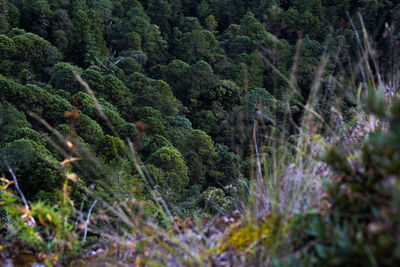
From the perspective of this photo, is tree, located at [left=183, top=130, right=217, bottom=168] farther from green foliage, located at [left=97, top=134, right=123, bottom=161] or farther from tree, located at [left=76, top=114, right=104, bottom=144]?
tree, located at [left=76, top=114, right=104, bottom=144]

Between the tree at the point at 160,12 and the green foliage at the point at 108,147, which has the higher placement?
the tree at the point at 160,12

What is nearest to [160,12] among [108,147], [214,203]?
[108,147]

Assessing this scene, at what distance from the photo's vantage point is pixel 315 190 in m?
1.19

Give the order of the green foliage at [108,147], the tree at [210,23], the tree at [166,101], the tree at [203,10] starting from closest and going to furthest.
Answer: the green foliage at [108,147]
the tree at [166,101]
the tree at [210,23]
the tree at [203,10]

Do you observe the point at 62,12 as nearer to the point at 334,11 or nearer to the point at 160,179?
the point at 160,179

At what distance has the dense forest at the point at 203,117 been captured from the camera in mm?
997

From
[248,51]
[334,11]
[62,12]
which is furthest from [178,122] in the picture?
[334,11]

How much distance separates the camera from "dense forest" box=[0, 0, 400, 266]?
100 centimetres

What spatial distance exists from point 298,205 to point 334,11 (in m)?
25.6

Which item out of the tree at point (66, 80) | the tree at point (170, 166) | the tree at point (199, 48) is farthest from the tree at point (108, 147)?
the tree at point (199, 48)

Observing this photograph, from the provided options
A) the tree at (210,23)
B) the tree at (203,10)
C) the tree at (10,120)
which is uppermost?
the tree at (203,10)

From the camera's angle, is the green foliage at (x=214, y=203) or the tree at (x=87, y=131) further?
the tree at (x=87, y=131)

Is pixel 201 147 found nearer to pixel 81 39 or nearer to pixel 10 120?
pixel 10 120

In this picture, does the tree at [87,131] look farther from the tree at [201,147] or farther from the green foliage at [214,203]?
the green foliage at [214,203]
